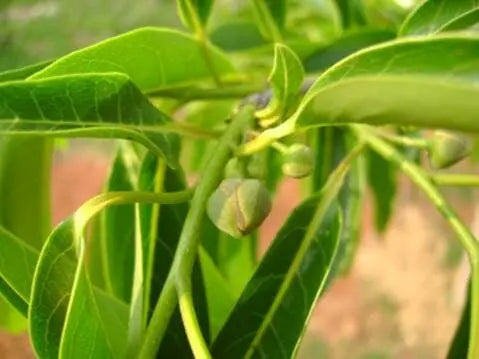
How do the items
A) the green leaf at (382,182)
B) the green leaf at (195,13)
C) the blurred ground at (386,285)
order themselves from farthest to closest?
the blurred ground at (386,285), the green leaf at (382,182), the green leaf at (195,13)

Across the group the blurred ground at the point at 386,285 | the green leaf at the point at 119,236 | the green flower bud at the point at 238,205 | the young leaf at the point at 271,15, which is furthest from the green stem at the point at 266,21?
the blurred ground at the point at 386,285

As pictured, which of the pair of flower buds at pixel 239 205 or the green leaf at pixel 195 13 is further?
the green leaf at pixel 195 13

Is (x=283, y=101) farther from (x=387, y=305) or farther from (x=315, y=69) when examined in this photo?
(x=387, y=305)

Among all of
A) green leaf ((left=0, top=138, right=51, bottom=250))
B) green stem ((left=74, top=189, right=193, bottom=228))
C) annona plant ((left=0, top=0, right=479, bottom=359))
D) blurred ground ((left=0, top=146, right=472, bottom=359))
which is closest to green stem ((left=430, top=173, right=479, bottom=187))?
annona plant ((left=0, top=0, right=479, bottom=359))

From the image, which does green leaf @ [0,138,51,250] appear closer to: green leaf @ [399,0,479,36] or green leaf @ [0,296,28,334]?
green leaf @ [0,296,28,334]

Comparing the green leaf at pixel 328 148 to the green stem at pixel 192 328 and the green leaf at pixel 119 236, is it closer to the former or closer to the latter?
the green leaf at pixel 119 236

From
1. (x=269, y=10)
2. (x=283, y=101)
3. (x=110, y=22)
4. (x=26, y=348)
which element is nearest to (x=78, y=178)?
(x=26, y=348)

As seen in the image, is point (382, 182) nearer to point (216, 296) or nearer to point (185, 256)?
point (216, 296)
